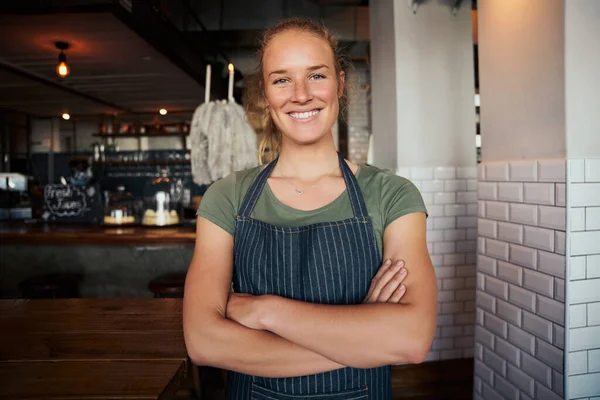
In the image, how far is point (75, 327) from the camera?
4.82 ft

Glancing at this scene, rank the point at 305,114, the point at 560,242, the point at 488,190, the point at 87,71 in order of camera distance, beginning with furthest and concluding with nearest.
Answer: the point at 87,71, the point at 488,190, the point at 560,242, the point at 305,114

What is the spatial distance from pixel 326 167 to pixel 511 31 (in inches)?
40.9

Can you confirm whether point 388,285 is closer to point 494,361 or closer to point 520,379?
point 520,379

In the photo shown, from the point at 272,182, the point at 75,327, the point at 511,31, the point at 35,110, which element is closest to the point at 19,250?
the point at 75,327

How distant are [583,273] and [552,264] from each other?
0.10 metres

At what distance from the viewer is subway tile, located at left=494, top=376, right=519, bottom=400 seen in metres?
1.92

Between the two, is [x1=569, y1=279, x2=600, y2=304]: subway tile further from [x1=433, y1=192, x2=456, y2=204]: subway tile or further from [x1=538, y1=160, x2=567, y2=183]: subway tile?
[x1=433, y1=192, x2=456, y2=204]: subway tile

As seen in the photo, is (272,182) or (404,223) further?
(272,182)

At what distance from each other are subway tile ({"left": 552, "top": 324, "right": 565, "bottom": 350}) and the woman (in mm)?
644

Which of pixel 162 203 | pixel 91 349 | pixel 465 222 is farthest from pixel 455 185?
pixel 91 349

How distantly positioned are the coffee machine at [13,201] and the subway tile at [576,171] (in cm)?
571

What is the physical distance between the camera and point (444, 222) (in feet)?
11.0

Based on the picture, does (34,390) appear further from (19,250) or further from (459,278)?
(19,250)

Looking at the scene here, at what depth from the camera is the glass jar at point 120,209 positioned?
4.07m
